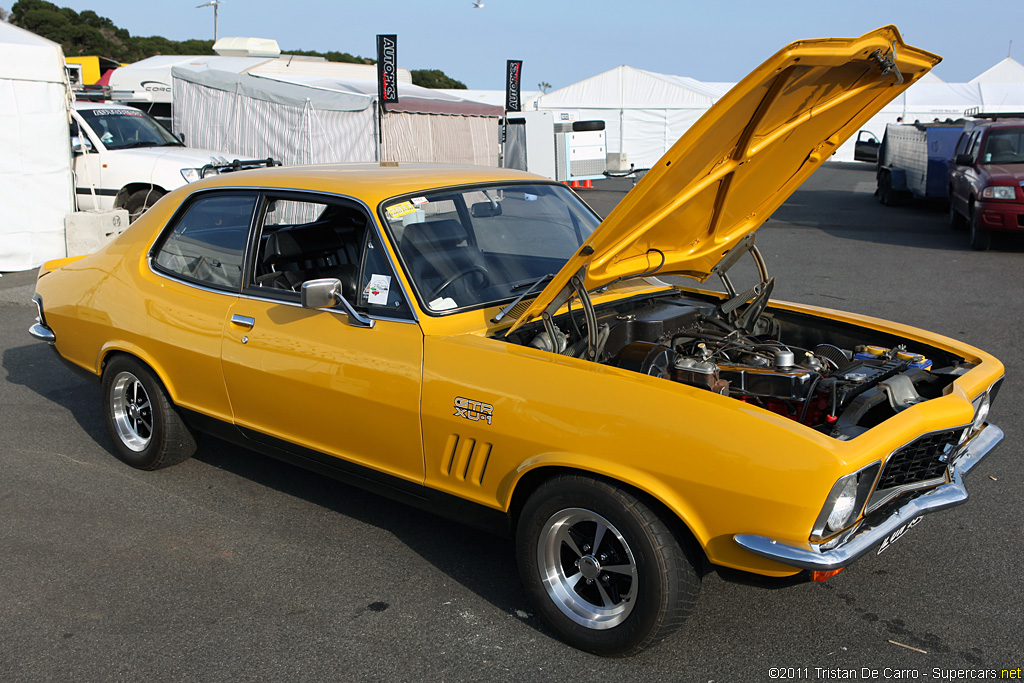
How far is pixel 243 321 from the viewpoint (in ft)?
12.8

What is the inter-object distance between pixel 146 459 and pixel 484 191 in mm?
2401

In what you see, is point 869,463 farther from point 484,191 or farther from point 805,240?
point 805,240

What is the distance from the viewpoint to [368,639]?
3.14 m

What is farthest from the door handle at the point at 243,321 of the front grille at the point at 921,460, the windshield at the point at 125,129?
the windshield at the point at 125,129

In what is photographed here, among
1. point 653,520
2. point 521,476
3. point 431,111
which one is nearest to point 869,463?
point 653,520

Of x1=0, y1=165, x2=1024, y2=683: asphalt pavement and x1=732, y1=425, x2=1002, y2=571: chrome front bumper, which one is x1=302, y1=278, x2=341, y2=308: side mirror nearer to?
x1=0, y1=165, x2=1024, y2=683: asphalt pavement

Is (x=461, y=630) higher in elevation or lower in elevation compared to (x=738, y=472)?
lower

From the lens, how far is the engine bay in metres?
3.23

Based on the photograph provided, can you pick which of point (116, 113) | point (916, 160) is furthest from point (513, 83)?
point (116, 113)

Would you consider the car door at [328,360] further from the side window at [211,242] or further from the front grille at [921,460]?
the front grille at [921,460]

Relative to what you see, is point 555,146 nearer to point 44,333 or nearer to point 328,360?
point 44,333

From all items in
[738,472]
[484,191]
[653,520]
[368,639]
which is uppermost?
[484,191]

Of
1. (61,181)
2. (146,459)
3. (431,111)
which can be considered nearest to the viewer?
(146,459)

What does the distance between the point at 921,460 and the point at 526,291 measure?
5.64 feet
